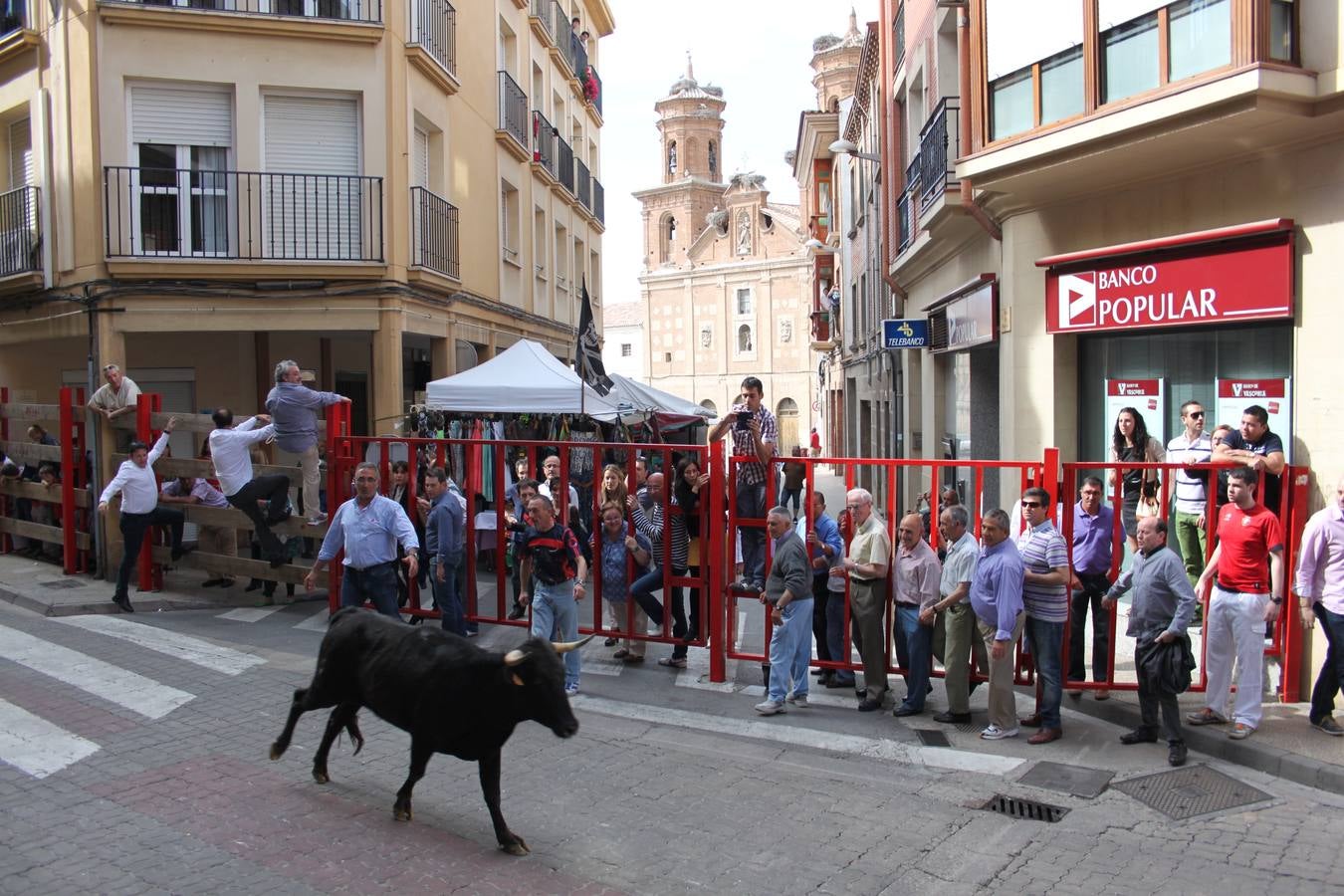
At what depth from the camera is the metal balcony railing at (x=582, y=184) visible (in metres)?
27.2

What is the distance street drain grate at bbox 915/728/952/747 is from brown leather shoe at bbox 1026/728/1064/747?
0.57m

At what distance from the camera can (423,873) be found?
4977mm

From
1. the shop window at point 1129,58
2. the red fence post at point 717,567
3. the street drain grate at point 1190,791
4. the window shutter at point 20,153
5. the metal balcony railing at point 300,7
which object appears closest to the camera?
the street drain grate at point 1190,791

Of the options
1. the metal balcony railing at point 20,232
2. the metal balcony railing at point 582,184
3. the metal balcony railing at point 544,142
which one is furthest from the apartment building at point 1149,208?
the metal balcony railing at point 582,184

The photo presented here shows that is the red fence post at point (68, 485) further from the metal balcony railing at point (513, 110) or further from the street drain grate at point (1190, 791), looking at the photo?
the street drain grate at point (1190, 791)

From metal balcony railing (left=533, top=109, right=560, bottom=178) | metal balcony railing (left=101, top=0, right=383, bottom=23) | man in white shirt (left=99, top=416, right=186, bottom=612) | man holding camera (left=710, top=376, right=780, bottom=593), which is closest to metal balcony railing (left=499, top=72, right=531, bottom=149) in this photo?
metal balcony railing (left=533, top=109, right=560, bottom=178)

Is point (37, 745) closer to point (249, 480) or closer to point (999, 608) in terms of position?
point (249, 480)

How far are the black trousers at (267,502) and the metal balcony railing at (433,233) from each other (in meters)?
5.10

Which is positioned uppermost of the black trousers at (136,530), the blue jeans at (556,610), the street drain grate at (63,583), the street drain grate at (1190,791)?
the black trousers at (136,530)

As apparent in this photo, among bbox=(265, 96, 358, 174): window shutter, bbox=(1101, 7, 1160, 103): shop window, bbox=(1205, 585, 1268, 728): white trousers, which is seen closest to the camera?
bbox=(1205, 585, 1268, 728): white trousers

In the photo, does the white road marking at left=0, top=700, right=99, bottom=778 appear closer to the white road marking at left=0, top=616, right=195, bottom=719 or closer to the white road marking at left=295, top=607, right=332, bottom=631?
the white road marking at left=0, top=616, right=195, bottom=719

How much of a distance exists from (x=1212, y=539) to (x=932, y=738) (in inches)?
103

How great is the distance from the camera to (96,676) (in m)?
8.16

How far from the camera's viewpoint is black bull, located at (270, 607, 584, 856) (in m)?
5.08
